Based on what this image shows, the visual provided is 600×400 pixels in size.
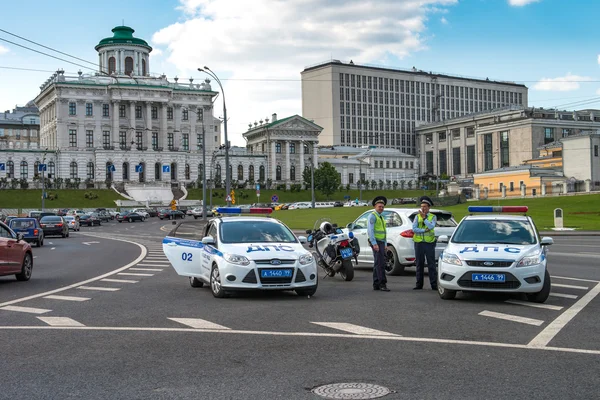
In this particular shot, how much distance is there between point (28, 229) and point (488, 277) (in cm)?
2788

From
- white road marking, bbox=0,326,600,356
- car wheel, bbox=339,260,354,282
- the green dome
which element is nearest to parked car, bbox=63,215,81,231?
car wheel, bbox=339,260,354,282

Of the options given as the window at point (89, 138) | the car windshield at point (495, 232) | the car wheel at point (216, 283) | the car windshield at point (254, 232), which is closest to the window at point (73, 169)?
the window at point (89, 138)

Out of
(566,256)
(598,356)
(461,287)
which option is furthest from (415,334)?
(566,256)

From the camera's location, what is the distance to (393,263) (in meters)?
19.2

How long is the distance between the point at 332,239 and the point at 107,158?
363ft

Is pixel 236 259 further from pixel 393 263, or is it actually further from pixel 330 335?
pixel 393 263

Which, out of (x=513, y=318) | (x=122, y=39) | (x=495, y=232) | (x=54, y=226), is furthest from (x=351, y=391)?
(x=122, y=39)

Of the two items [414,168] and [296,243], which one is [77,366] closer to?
[296,243]

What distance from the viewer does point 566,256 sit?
82.6ft

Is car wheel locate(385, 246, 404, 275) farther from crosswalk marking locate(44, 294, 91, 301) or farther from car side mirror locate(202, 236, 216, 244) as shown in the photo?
crosswalk marking locate(44, 294, 91, 301)

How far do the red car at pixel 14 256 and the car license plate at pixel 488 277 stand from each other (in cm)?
1023

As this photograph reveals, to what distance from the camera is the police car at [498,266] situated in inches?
511

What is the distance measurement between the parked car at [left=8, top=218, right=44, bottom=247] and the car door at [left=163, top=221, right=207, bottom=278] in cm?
2071

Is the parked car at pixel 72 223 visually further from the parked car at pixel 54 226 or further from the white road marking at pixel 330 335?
the white road marking at pixel 330 335
